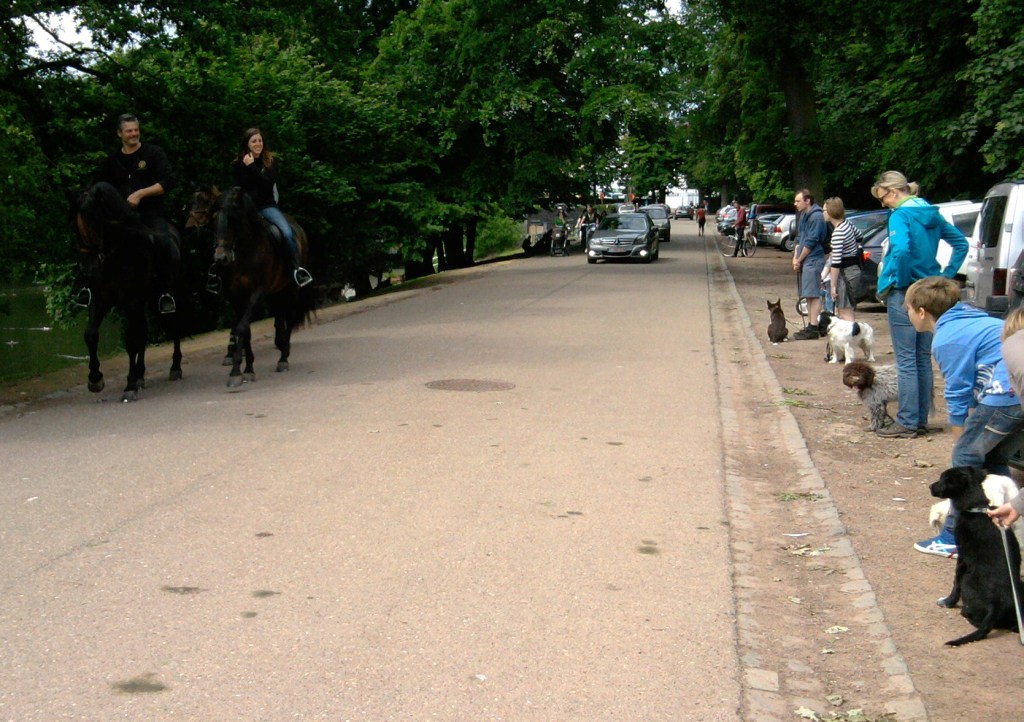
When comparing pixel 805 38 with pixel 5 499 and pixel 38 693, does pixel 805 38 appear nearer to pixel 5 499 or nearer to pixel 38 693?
pixel 5 499

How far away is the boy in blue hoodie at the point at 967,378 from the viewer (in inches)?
229

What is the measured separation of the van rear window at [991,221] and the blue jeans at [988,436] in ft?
33.9

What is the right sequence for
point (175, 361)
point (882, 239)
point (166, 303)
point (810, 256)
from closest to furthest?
point (166, 303) → point (175, 361) → point (810, 256) → point (882, 239)

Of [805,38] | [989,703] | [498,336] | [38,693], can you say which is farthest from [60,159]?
[805,38]

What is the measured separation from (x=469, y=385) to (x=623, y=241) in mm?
27718

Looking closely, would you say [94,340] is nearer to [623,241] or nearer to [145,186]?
[145,186]

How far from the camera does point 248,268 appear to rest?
12.6 meters

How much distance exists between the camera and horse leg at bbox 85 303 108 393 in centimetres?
1144

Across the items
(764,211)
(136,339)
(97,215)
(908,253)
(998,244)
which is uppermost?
(97,215)

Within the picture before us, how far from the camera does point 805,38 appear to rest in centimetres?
3247

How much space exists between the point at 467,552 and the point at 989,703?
109 inches

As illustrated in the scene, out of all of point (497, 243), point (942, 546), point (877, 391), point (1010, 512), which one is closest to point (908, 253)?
point (877, 391)

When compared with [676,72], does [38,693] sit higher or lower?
lower

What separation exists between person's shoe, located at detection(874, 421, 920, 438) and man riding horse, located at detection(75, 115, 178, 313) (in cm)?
712
